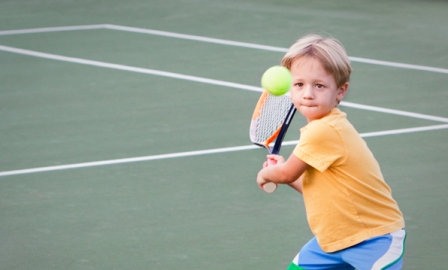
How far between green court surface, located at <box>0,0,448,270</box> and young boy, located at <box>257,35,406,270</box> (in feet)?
5.08

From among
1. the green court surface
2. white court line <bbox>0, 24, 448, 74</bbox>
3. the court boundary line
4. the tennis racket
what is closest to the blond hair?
the tennis racket

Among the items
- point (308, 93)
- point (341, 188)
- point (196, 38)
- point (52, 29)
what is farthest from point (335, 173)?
point (52, 29)

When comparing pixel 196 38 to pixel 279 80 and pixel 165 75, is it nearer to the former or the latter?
pixel 165 75

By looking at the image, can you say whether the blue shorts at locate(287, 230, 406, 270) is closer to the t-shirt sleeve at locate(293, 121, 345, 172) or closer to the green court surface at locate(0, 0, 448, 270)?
the t-shirt sleeve at locate(293, 121, 345, 172)

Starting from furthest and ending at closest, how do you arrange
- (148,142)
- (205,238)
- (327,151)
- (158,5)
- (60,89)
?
(158,5) < (60,89) < (148,142) < (205,238) < (327,151)

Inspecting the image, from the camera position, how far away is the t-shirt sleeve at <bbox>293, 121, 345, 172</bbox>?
3.37m

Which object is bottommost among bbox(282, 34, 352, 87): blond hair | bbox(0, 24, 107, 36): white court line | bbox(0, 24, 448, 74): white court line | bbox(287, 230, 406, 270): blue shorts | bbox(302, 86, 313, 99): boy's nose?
bbox(0, 24, 107, 36): white court line

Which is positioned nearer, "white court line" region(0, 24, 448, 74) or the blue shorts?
the blue shorts

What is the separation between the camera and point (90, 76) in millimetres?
9344

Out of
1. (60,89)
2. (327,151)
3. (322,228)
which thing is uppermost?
(327,151)

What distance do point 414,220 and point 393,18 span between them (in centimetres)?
740

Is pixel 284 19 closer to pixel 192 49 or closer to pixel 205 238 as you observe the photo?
pixel 192 49

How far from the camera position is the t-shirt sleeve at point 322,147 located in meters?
3.37

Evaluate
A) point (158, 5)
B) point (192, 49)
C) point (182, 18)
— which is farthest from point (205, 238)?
point (158, 5)
